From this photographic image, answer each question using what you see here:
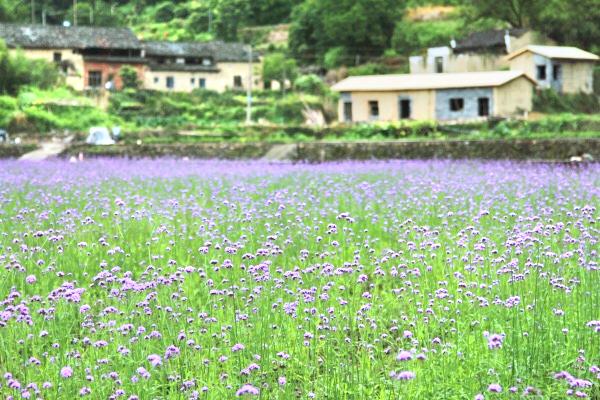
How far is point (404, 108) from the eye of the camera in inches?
1719

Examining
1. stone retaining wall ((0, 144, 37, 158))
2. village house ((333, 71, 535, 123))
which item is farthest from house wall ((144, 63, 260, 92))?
stone retaining wall ((0, 144, 37, 158))

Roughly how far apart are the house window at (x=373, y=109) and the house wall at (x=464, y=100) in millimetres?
3276

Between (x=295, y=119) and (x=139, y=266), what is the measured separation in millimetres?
41687

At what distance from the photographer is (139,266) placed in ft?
26.3

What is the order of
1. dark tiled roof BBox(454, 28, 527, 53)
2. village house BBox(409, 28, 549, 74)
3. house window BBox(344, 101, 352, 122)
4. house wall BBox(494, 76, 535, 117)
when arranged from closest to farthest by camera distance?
house wall BBox(494, 76, 535, 117) → house window BBox(344, 101, 352, 122) → village house BBox(409, 28, 549, 74) → dark tiled roof BBox(454, 28, 527, 53)

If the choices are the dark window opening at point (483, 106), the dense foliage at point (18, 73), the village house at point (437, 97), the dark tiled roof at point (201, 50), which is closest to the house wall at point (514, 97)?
the village house at point (437, 97)

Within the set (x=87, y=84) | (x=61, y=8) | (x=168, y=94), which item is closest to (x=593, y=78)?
(x=168, y=94)

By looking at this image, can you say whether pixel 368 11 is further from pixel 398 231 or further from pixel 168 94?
pixel 398 231

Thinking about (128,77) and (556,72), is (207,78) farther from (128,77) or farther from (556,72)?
(556,72)

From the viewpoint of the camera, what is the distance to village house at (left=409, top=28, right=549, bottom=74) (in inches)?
1928

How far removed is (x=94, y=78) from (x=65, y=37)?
390cm

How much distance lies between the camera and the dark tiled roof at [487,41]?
49219 mm

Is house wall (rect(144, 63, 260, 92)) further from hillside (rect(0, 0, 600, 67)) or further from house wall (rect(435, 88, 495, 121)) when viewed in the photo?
house wall (rect(435, 88, 495, 121))

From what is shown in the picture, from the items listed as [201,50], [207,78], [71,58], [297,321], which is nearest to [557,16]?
[207,78]
